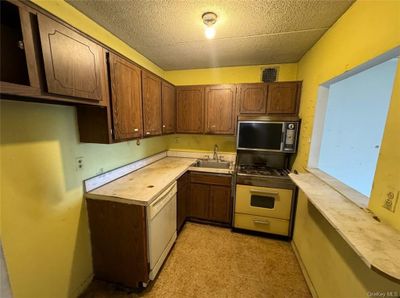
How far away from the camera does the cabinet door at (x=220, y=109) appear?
2.61 m

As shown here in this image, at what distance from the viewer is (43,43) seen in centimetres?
91

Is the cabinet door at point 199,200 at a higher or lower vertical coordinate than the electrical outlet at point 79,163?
lower

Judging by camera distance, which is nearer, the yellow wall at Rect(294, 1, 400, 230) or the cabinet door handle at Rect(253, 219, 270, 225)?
the yellow wall at Rect(294, 1, 400, 230)

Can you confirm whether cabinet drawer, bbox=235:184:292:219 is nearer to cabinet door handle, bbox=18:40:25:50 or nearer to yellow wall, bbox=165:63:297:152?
yellow wall, bbox=165:63:297:152

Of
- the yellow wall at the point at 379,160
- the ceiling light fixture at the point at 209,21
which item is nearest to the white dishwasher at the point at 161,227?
the yellow wall at the point at 379,160

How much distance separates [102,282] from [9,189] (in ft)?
4.20

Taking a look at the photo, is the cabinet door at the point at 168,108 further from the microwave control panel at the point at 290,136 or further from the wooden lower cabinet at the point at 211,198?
the microwave control panel at the point at 290,136

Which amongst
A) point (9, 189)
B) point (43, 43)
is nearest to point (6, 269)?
point (9, 189)

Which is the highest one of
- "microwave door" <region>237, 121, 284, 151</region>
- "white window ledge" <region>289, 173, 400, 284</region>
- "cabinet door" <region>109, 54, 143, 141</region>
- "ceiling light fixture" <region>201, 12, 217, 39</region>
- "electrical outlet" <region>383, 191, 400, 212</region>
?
"ceiling light fixture" <region>201, 12, 217, 39</region>

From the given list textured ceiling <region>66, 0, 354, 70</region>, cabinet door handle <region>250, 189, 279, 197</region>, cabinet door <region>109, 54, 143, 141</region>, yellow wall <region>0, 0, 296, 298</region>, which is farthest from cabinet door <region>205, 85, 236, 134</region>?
yellow wall <region>0, 0, 296, 298</region>

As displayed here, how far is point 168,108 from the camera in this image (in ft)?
8.38

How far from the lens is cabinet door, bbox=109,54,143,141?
1.46 metres

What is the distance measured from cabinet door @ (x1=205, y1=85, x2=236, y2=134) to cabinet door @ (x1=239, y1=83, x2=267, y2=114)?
0.40 feet

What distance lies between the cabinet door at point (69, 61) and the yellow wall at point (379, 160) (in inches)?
73.6
